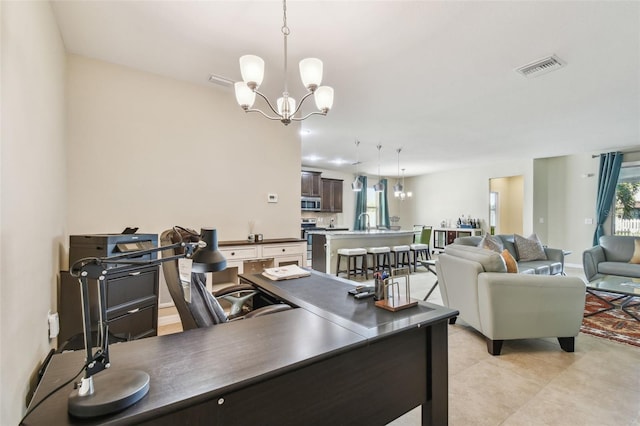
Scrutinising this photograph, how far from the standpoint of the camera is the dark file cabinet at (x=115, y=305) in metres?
2.27

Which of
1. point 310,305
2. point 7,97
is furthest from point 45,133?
point 310,305

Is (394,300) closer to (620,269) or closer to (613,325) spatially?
(613,325)

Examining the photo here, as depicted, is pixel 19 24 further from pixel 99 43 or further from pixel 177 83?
pixel 177 83

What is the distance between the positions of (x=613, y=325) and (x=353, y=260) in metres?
3.91

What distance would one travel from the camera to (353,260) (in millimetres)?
6230

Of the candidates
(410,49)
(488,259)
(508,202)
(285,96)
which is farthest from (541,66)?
(508,202)

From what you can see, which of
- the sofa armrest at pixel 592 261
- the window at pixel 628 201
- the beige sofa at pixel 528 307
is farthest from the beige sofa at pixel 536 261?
the window at pixel 628 201

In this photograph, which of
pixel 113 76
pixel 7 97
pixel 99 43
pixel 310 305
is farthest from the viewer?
pixel 113 76

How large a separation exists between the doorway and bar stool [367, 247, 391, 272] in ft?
16.2

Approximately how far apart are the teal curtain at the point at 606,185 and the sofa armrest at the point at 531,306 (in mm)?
5216

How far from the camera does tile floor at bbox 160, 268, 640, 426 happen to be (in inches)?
73.8

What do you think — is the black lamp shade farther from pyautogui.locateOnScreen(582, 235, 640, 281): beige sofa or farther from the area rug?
pyautogui.locateOnScreen(582, 235, 640, 281): beige sofa

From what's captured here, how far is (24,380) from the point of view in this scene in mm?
1307

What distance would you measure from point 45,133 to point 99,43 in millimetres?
1319
